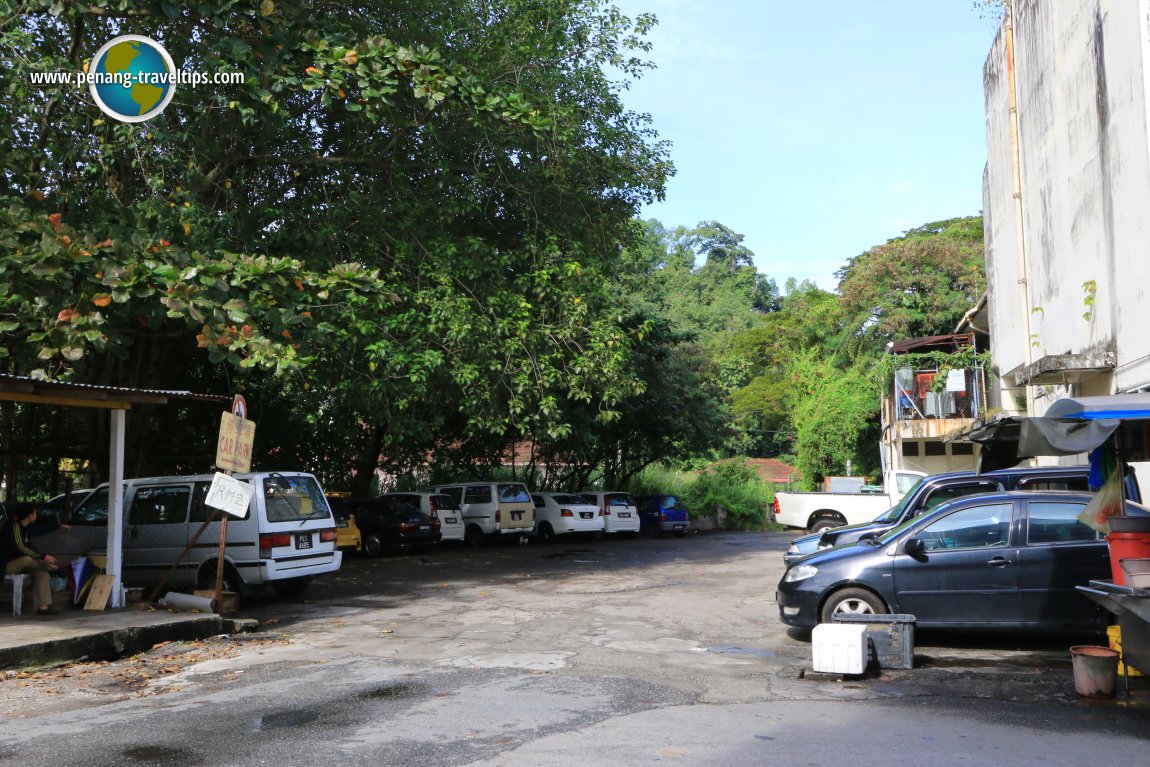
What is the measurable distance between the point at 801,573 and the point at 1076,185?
936 centimetres

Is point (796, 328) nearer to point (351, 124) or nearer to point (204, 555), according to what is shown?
point (351, 124)

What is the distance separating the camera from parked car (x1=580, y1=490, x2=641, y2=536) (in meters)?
29.5

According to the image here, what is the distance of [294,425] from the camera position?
24.6 metres

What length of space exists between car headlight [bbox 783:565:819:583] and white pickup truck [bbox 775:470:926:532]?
13650 mm

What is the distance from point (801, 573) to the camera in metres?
10.4

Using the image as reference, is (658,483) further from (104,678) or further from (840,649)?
(104,678)

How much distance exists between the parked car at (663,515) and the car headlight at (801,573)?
2178 centimetres

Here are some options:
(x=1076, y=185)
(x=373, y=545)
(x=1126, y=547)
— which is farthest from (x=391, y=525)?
(x=1126, y=547)

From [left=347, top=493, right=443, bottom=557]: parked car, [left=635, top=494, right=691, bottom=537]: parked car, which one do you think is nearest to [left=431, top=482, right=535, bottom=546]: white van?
[left=347, top=493, right=443, bottom=557]: parked car

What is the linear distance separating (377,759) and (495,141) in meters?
12.8

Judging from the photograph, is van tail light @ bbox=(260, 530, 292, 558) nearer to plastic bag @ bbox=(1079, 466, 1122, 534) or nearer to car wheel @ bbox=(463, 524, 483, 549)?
plastic bag @ bbox=(1079, 466, 1122, 534)

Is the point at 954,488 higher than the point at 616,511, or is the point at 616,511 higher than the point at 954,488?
the point at 954,488

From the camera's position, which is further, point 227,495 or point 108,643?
point 227,495

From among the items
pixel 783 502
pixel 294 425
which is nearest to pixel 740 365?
pixel 783 502
